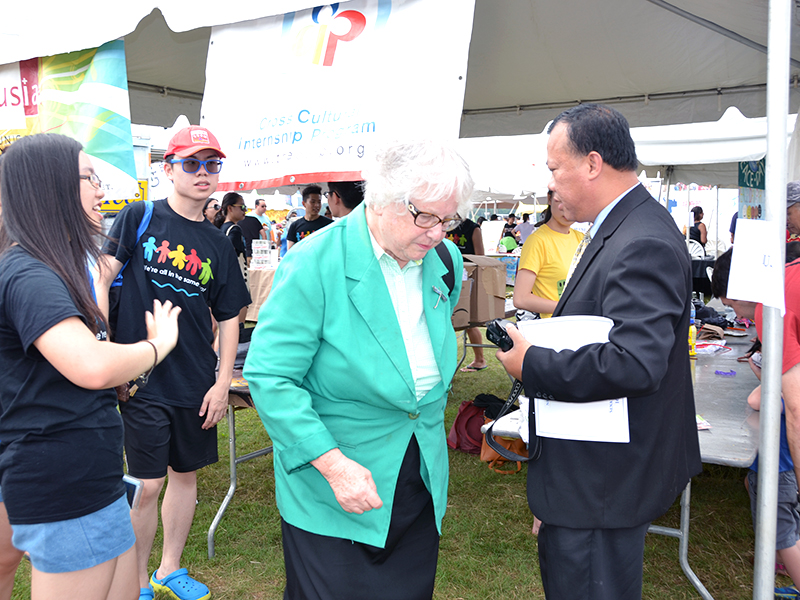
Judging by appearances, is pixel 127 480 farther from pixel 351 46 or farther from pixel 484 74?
pixel 484 74

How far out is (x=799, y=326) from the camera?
192 centimetres

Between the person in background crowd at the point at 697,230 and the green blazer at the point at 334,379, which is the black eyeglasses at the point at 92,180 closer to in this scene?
the green blazer at the point at 334,379

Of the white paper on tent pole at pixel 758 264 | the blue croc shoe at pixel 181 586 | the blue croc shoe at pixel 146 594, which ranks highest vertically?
the white paper on tent pole at pixel 758 264

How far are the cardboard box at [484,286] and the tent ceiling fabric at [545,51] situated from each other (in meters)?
1.56

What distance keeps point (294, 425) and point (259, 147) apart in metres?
1.98

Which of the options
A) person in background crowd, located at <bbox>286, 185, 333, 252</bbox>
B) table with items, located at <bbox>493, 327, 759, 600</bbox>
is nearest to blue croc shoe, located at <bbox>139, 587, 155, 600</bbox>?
table with items, located at <bbox>493, 327, 759, 600</bbox>

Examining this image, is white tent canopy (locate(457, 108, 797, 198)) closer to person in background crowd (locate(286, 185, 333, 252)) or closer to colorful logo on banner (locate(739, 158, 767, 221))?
colorful logo on banner (locate(739, 158, 767, 221))

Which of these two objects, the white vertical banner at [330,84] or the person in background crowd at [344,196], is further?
the person in background crowd at [344,196]

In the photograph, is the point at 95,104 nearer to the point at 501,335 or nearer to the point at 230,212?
the point at 501,335

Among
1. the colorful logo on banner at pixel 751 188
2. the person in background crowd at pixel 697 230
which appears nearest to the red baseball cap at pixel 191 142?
the colorful logo on banner at pixel 751 188

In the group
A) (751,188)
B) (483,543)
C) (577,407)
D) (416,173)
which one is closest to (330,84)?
(416,173)

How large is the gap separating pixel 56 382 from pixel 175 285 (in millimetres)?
1023

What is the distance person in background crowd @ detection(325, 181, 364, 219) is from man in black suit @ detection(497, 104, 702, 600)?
2.28m

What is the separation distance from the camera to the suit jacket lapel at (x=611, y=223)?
145 cm
